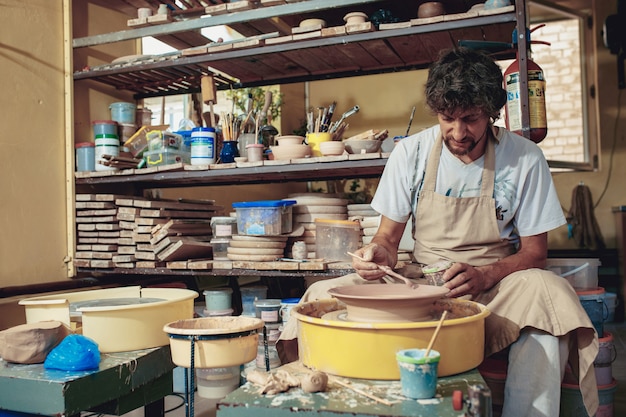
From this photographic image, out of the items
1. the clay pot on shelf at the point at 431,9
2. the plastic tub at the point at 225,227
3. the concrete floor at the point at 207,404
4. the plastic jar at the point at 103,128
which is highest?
the clay pot on shelf at the point at 431,9

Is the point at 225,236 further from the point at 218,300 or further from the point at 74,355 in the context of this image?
the point at 74,355

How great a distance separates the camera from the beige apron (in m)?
1.94

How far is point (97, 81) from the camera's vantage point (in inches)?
183

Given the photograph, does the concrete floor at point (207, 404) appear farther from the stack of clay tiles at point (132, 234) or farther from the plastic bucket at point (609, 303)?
the stack of clay tiles at point (132, 234)

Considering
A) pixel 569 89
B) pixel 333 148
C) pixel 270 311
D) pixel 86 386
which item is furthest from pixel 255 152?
pixel 569 89

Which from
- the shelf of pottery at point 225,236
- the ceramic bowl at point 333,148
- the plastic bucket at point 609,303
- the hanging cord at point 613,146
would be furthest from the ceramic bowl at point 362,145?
the hanging cord at point 613,146

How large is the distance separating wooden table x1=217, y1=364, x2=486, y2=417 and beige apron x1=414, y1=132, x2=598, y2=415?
0.46 metres

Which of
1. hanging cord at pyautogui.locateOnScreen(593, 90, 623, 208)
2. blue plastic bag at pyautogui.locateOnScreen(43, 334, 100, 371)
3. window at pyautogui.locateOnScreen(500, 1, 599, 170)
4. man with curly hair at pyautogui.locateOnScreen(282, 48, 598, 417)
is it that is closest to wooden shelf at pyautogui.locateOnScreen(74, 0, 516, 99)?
man with curly hair at pyautogui.locateOnScreen(282, 48, 598, 417)

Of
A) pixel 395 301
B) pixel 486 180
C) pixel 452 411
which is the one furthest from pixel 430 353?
pixel 486 180

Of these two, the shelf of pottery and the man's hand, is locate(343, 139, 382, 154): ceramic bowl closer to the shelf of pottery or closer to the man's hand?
the shelf of pottery

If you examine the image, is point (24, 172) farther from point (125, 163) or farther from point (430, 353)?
point (430, 353)

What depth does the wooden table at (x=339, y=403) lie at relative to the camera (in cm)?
142

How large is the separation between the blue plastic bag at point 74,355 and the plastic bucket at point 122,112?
275 cm

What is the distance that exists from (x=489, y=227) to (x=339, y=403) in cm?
134
